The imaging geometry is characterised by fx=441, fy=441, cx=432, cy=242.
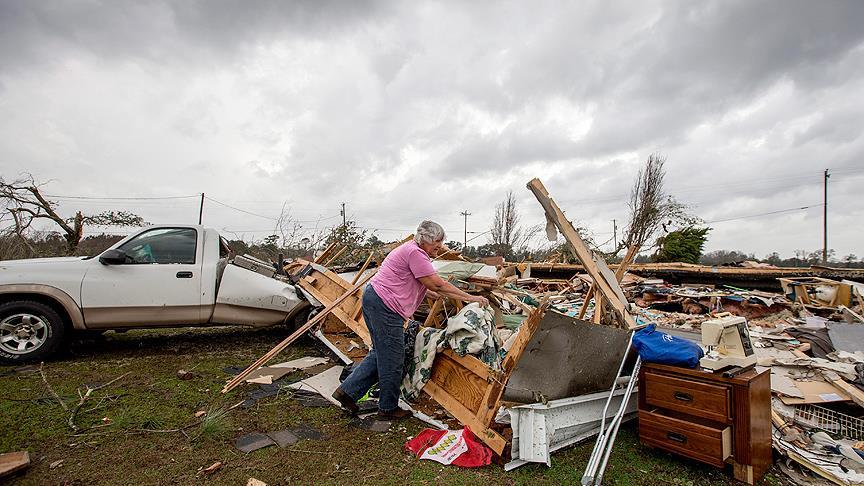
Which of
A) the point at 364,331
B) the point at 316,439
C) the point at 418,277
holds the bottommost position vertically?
the point at 316,439

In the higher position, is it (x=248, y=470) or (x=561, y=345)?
(x=561, y=345)

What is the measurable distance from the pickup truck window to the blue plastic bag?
205 inches

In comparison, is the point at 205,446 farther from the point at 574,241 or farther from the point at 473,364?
the point at 574,241

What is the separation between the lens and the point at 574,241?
157 inches

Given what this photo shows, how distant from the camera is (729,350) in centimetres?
338

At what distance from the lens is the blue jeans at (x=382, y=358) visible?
3.59 meters

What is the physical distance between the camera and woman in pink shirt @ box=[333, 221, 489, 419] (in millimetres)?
3562

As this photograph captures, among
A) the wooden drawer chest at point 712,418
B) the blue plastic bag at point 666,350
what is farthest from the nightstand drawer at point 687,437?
the blue plastic bag at point 666,350

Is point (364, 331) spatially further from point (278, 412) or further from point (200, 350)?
point (200, 350)

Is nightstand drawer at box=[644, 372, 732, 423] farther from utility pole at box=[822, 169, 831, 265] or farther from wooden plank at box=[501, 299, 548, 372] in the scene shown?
utility pole at box=[822, 169, 831, 265]

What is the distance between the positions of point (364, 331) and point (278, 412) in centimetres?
142

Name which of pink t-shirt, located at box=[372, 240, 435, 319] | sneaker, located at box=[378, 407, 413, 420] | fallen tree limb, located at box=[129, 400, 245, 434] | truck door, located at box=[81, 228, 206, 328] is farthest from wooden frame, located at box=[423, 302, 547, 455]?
truck door, located at box=[81, 228, 206, 328]

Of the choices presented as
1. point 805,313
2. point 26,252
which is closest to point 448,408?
point 805,313

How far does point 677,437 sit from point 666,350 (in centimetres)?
59
